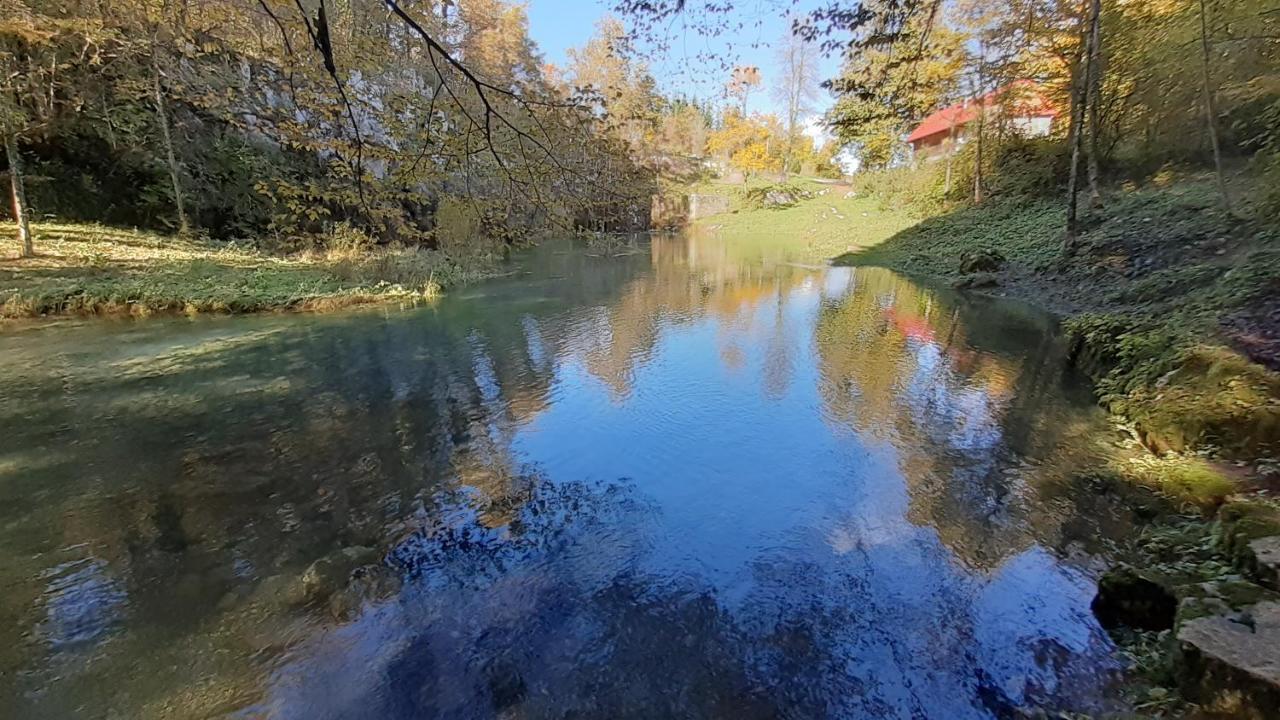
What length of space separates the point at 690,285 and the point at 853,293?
490 centimetres

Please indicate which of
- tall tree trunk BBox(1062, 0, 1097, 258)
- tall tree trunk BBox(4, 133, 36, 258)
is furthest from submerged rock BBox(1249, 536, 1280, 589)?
tall tree trunk BBox(4, 133, 36, 258)

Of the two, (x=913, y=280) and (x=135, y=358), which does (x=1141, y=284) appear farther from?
(x=135, y=358)

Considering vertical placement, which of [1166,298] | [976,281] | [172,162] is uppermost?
[172,162]

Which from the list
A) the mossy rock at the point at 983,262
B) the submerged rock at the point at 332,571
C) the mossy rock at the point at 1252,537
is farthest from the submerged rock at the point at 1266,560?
the mossy rock at the point at 983,262

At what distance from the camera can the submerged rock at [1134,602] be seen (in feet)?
11.2

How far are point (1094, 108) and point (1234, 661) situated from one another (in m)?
16.0

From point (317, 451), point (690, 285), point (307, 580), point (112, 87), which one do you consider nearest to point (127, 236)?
point (112, 87)

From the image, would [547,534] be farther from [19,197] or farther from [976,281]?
[19,197]

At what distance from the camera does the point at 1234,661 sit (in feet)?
8.04

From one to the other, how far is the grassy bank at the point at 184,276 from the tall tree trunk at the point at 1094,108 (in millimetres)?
15448

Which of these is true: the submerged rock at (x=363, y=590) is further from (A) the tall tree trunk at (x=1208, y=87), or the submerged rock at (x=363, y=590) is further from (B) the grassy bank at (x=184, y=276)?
(A) the tall tree trunk at (x=1208, y=87)

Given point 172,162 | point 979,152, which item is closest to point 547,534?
point 172,162

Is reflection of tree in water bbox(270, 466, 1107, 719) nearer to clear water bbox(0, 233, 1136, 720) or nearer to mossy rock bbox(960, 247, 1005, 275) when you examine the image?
clear water bbox(0, 233, 1136, 720)

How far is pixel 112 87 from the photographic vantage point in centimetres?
1616
